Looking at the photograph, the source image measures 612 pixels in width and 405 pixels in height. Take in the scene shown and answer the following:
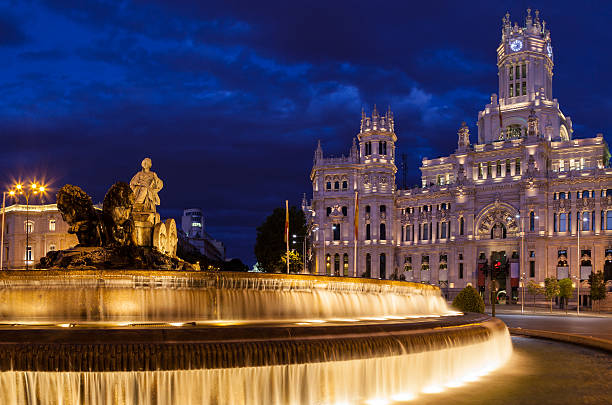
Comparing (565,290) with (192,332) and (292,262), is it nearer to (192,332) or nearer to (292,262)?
(292,262)

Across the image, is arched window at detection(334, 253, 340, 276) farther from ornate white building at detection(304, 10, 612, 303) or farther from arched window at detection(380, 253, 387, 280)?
arched window at detection(380, 253, 387, 280)

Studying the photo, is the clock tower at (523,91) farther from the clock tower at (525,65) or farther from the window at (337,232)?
the window at (337,232)

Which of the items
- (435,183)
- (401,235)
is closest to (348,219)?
(401,235)

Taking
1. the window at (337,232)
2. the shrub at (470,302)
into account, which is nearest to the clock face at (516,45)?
the window at (337,232)

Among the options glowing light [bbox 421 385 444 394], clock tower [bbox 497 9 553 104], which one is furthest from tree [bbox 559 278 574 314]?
glowing light [bbox 421 385 444 394]

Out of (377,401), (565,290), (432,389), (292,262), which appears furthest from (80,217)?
(292,262)

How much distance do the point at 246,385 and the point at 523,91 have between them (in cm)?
9558

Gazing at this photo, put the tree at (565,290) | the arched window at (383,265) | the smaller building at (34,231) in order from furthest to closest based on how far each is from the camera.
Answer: the smaller building at (34,231) < the arched window at (383,265) < the tree at (565,290)

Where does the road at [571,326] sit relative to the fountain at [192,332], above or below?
below

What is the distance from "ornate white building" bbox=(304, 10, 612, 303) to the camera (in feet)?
255

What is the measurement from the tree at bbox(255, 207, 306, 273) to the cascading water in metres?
61.4

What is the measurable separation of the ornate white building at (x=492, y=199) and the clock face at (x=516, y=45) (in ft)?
0.66

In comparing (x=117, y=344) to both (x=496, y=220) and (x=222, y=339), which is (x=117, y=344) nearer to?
(x=222, y=339)

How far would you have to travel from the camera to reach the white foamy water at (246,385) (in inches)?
363
